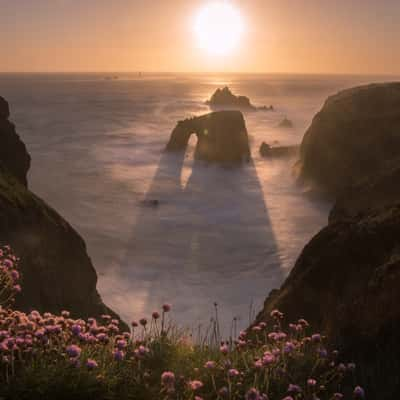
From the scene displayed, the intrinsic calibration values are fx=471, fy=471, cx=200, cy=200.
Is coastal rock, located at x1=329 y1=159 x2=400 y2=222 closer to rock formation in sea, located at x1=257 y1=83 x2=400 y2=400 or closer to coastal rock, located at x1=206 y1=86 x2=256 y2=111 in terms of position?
rock formation in sea, located at x1=257 y1=83 x2=400 y2=400

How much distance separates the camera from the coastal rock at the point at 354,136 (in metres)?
27.1

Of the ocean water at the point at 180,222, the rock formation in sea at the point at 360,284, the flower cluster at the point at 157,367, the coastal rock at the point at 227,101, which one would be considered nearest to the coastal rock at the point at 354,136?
the ocean water at the point at 180,222

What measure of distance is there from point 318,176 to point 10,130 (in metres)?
21.0

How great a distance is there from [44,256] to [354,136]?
2336 centimetres

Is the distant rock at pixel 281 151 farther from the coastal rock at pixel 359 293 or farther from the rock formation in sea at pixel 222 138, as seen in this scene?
the coastal rock at pixel 359 293

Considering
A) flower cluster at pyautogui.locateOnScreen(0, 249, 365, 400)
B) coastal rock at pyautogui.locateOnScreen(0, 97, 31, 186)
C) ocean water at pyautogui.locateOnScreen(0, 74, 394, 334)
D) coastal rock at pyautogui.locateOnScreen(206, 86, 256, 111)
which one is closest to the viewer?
flower cluster at pyautogui.locateOnScreen(0, 249, 365, 400)

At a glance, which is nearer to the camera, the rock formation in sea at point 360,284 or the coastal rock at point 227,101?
the rock formation in sea at point 360,284

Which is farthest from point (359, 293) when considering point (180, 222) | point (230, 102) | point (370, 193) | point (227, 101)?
point (227, 101)

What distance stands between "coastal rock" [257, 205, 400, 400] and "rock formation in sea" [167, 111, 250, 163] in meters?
34.4

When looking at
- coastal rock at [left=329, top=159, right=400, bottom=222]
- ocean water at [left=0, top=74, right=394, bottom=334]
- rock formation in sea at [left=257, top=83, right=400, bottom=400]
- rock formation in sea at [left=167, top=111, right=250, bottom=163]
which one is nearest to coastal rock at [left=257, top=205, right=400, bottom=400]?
→ rock formation in sea at [left=257, top=83, right=400, bottom=400]

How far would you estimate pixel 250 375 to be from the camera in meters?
4.02

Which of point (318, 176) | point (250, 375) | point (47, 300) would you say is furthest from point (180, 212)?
point (250, 375)

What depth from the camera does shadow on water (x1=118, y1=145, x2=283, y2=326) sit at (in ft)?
52.9

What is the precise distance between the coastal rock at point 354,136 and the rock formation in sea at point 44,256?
19.6 m
